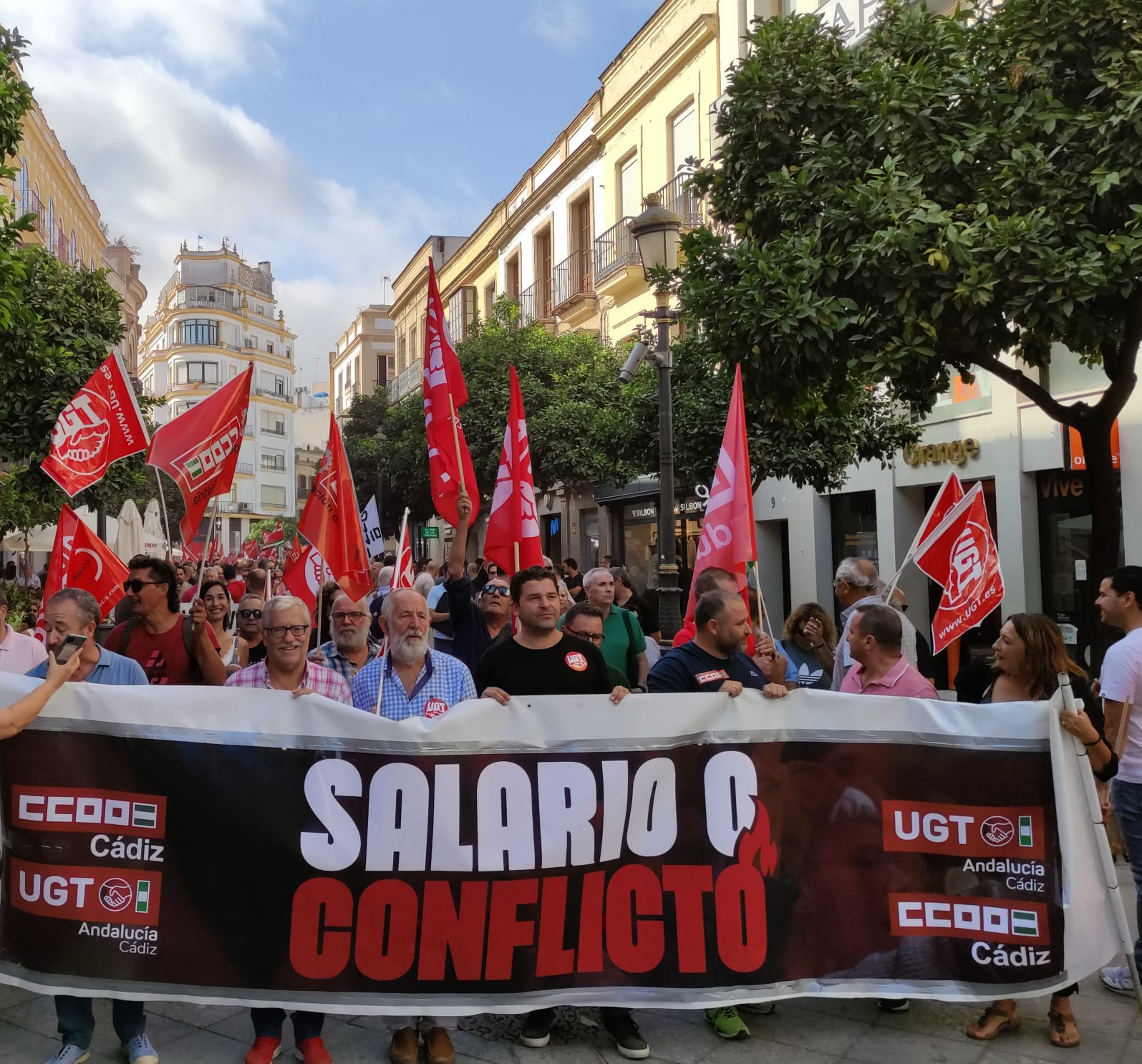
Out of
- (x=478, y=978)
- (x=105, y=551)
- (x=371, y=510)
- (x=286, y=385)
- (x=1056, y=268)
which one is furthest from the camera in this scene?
(x=286, y=385)

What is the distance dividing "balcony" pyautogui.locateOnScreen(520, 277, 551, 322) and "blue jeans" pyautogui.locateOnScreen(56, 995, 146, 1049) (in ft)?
85.6

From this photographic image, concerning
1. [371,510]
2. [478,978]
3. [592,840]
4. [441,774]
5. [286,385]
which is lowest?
[478,978]

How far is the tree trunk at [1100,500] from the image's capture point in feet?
21.4

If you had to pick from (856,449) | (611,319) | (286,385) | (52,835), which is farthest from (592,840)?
(286,385)

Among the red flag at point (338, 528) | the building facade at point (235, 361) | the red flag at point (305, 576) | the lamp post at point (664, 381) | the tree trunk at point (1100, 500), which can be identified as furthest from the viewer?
the building facade at point (235, 361)

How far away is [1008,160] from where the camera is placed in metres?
6.62

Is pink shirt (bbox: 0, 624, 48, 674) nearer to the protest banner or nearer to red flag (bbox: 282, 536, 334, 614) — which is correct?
the protest banner

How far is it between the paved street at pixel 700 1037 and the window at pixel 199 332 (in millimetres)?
85522

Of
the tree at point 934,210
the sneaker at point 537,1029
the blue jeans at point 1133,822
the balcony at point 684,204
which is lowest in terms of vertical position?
the sneaker at point 537,1029

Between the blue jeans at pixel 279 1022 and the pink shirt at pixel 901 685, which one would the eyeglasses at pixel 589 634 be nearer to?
the pink shirt at pixel 901 685

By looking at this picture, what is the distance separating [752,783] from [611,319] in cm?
2182

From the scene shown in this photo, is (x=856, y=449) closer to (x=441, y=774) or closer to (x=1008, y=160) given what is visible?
(x=1008, y=160)

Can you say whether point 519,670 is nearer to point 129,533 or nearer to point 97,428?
point 97,428

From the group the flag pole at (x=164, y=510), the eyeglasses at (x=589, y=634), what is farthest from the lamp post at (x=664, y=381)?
the eyeglasses at (x=589, y=634)
